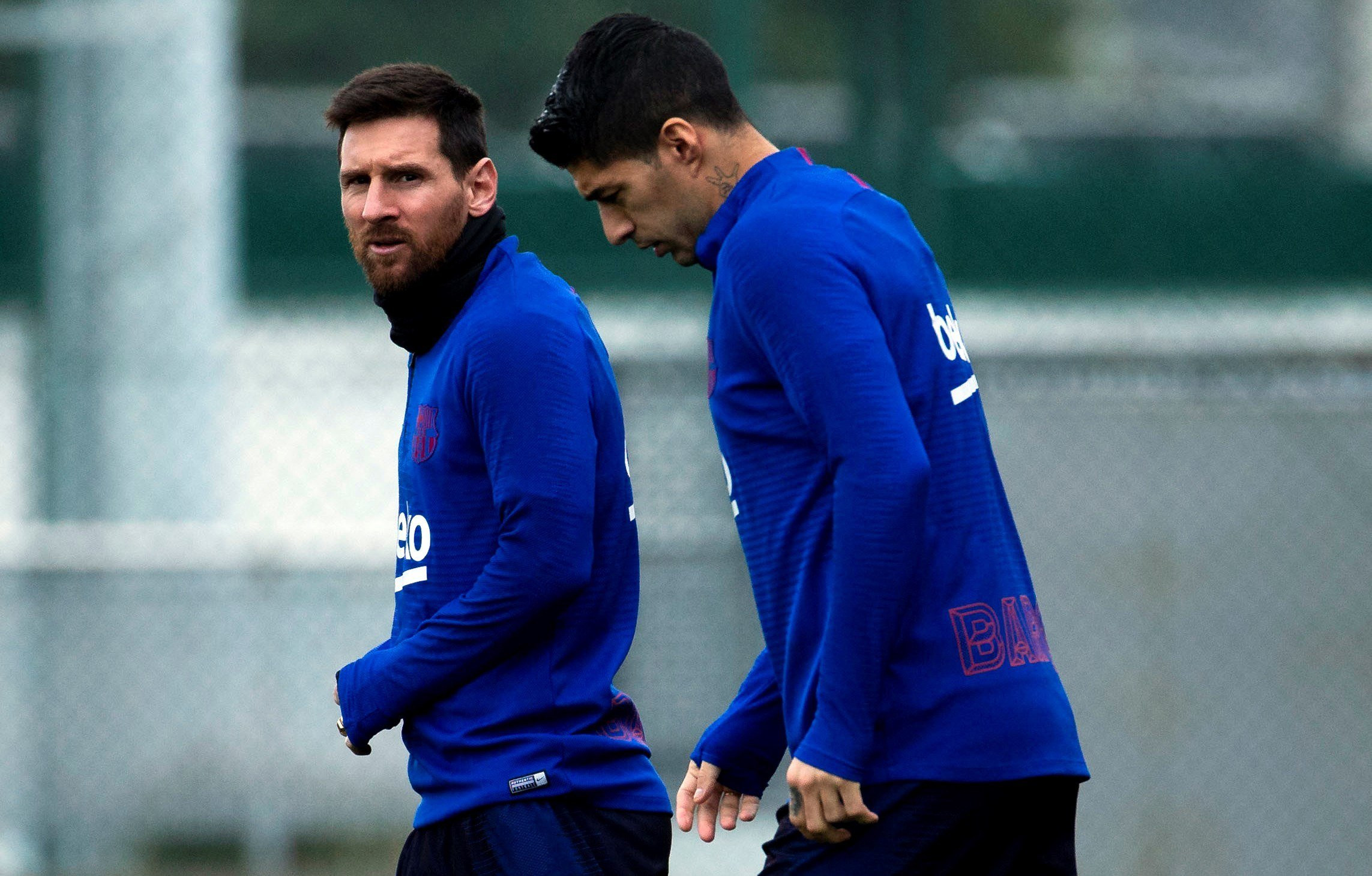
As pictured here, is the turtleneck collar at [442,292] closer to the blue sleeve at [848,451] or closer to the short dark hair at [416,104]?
the short dark hair at [416,104]

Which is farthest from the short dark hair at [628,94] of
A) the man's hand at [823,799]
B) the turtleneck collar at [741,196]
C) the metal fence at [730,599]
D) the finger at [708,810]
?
the metal fence at [730,599]

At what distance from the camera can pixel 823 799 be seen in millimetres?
2113

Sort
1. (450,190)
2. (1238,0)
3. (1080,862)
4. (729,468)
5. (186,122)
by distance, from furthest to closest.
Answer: (1238,0), (186,122), (1080,862), (450,190), (729,468)

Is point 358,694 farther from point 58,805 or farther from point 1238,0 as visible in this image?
point 1238,0

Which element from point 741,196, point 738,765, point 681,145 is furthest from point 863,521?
point 738,765

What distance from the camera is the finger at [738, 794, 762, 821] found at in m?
2.66

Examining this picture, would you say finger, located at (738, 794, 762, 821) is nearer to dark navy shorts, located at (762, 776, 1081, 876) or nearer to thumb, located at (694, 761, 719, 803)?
thumb, located at (694, 761, 719, 803)

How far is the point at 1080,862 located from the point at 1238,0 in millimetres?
19222

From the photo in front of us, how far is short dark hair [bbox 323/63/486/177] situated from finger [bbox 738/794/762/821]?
1172mm

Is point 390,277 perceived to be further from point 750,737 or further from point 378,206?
point 750,737

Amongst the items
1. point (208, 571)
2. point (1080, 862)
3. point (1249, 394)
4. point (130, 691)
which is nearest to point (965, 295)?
point (1249, 394)

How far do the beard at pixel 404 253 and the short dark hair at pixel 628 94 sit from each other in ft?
1.00

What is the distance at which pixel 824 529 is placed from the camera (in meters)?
2.20

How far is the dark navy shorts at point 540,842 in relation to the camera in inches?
98.7
